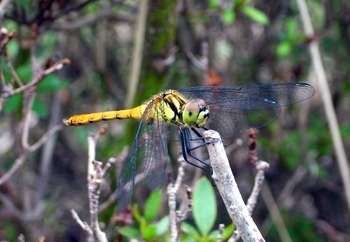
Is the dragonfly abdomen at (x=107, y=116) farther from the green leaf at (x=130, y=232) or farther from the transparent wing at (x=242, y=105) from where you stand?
the green leaf at (x=130, y=232)

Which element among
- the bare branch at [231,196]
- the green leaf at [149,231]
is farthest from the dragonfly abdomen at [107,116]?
the bare branch at [231,196]

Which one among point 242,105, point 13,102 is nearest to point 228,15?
point 242,105

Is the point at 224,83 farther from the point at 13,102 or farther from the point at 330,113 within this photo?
the point at 13,102

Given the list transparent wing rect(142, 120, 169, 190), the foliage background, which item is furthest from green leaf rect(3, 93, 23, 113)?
transparent wing rect(142, 120, 169, 190)

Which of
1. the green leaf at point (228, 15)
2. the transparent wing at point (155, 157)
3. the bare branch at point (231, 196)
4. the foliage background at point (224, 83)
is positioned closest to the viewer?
the bare branch at point (231, 196)

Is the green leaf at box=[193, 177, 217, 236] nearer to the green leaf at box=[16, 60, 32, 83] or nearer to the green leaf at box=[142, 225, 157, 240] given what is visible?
the green leaf at box=[142, 225, 157, 240]

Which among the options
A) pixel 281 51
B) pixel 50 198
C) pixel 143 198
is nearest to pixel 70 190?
pixel 50 198

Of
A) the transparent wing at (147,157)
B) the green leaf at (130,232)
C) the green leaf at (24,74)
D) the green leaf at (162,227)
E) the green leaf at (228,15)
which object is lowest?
the green leaf at (130,232)

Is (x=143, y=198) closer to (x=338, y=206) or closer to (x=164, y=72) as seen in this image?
(x=164, y=72)
